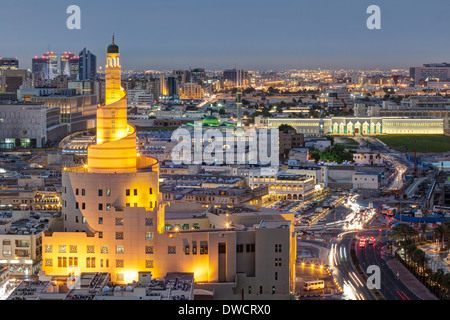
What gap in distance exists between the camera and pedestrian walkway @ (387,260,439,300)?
21375mm

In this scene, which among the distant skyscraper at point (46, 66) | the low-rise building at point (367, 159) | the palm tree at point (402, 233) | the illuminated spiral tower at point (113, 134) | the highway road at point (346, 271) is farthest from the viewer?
the distant skyscraper at point (46, 66)


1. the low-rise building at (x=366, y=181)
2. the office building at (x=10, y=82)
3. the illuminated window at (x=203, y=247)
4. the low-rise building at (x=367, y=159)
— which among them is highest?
the office building at (x=10, y=82)

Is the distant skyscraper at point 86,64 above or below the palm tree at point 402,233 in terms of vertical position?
above

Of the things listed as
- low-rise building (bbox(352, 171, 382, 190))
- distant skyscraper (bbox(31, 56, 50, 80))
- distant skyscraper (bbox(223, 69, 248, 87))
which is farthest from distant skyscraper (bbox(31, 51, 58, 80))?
low-rise building (bbox(352, 171, 382, 190))

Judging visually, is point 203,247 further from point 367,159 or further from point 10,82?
point 10,82

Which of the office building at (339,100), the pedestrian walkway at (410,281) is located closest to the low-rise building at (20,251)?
the pedestrian walkway at (410,281)

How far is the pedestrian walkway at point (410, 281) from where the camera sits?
2138 cm

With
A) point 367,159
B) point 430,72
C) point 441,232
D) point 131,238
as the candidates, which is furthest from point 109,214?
point 430,72

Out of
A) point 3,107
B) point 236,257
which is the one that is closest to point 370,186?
point 236,257

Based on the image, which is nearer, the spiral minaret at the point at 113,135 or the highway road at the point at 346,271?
the spiral minaret at the point at 113,135

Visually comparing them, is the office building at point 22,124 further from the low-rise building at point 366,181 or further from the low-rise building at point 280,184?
the low-rise building at point 366,181

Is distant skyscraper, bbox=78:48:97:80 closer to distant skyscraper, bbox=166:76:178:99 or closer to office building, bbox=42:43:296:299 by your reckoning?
distant skyscraper, bbox=166:76:178:99

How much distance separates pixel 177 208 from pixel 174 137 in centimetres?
3784

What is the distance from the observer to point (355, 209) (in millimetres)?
36562
